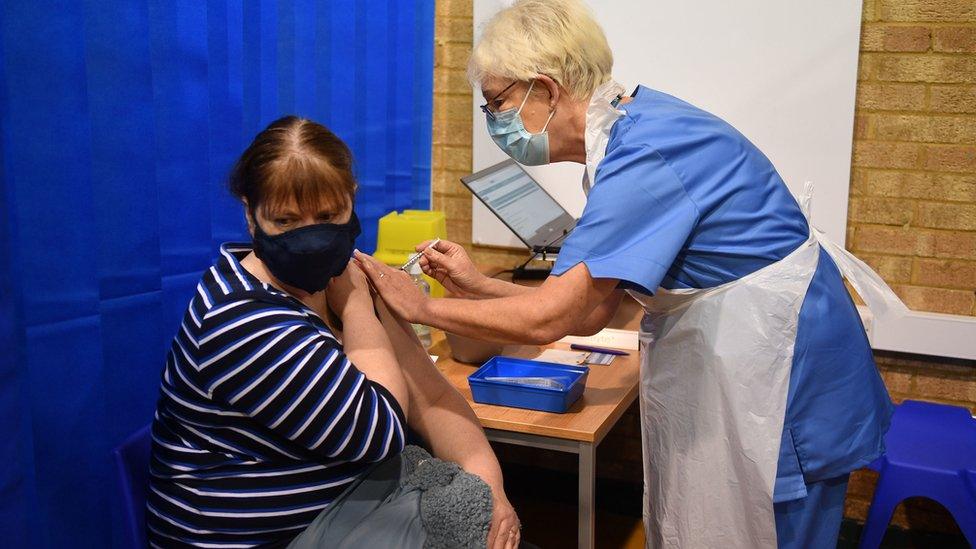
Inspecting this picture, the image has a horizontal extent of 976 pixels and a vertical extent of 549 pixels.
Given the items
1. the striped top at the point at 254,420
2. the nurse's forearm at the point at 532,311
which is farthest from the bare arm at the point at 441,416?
the striped top at the point at 254,420

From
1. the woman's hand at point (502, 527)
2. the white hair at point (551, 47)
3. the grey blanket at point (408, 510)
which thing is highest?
the white hair at point (551, 47)

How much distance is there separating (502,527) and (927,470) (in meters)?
1.28

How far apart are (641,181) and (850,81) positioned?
1.52 m

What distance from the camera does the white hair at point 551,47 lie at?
1.62 m

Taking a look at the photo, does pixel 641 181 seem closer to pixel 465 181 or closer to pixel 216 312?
pixel 216 312

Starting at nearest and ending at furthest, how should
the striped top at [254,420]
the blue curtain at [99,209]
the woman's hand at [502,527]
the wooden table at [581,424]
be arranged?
the striped top at [254,420]
the blue curtain at [99,209]
the woman's hand at [502,527]
the wooden table at [581,424]

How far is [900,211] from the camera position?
9.14 feet

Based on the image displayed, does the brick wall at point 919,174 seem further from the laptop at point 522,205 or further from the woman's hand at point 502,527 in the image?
the woman's hand at point 502,527

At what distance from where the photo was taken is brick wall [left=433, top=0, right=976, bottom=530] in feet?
8.75

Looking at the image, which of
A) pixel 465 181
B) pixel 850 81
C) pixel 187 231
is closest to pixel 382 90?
pixel 465 181

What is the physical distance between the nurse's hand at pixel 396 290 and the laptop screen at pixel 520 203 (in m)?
0.94

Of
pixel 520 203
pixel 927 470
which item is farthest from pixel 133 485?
pixel 927 470

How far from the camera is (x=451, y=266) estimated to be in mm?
1830

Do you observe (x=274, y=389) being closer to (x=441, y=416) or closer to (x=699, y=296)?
(x=441, y=416)
